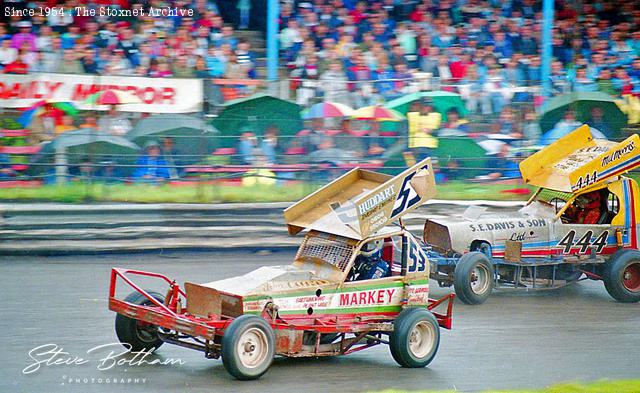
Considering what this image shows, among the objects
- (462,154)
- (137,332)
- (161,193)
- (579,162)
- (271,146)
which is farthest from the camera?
(462,154)

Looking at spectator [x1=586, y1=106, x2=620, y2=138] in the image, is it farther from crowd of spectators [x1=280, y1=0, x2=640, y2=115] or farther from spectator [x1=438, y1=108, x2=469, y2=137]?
spectator [x1=438, y1=108, x2=469, y2=137]

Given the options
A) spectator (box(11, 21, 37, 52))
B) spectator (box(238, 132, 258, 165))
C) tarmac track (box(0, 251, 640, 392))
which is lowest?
tarmac track (box(0, 251, 640, 392))

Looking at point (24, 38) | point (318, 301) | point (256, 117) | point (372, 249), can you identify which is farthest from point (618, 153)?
point (24, 38)

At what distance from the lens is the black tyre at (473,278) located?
40.9 ft

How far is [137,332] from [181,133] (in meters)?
6.61

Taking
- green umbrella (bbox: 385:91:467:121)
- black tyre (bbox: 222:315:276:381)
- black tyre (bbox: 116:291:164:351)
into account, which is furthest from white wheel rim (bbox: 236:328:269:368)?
green umbrella (bbox: 385:91:467:121)

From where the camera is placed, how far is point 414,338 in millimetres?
9492

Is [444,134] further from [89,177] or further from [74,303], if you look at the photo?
[74,303]

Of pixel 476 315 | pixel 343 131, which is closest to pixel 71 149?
pixel 343 131

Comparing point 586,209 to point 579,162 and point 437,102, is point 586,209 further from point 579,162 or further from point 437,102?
point 437,102

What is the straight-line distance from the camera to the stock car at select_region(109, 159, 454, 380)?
8398 mm

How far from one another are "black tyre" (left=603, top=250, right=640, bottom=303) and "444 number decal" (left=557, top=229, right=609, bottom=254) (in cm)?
26

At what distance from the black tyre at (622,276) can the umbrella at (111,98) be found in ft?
25.6

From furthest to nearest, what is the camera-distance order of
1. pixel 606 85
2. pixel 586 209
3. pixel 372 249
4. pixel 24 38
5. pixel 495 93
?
1. pixel 606 85
2. pixel 495 93
3. pixel 24 38
4. pixel 586 209
5. pixel 372 249
